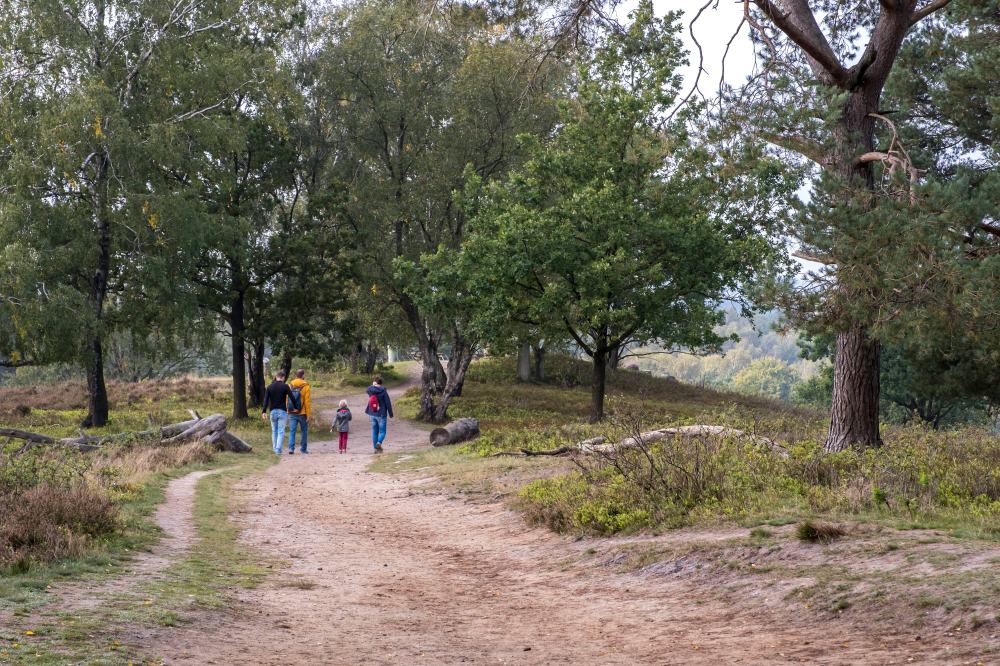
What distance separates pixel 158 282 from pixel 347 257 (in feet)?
25.5

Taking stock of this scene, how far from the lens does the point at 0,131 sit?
89.2 feet

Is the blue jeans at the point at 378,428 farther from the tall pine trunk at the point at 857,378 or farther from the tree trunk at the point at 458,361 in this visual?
the tall pine trunk at the point at 857,378

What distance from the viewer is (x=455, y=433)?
80.2 ft

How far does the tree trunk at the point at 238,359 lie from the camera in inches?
1339

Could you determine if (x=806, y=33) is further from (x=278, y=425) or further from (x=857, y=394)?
(x=278, y=425)

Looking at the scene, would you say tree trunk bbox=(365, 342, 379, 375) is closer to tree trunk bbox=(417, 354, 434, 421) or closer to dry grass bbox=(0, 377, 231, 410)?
dry grass bbox=(0, 377, 231, 410)

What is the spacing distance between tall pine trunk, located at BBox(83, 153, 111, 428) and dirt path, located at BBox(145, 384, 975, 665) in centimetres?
1847

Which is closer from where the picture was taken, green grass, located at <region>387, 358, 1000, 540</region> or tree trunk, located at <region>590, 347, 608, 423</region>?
green grass, located at <region>387, 358, 1000, 540</region>

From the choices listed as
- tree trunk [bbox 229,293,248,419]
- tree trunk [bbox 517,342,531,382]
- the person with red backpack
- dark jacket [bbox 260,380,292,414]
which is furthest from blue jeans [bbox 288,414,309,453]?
tree trunk [bbox 517,342,531,382]

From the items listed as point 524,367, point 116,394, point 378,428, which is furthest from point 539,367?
point 378,428

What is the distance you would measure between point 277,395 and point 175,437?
2575mm

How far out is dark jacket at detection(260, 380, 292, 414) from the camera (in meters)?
21.9

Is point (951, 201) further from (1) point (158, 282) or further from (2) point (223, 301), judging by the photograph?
(2) point (223, 301)

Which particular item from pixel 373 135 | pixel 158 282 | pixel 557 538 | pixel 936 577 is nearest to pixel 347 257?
pixel 373 135
